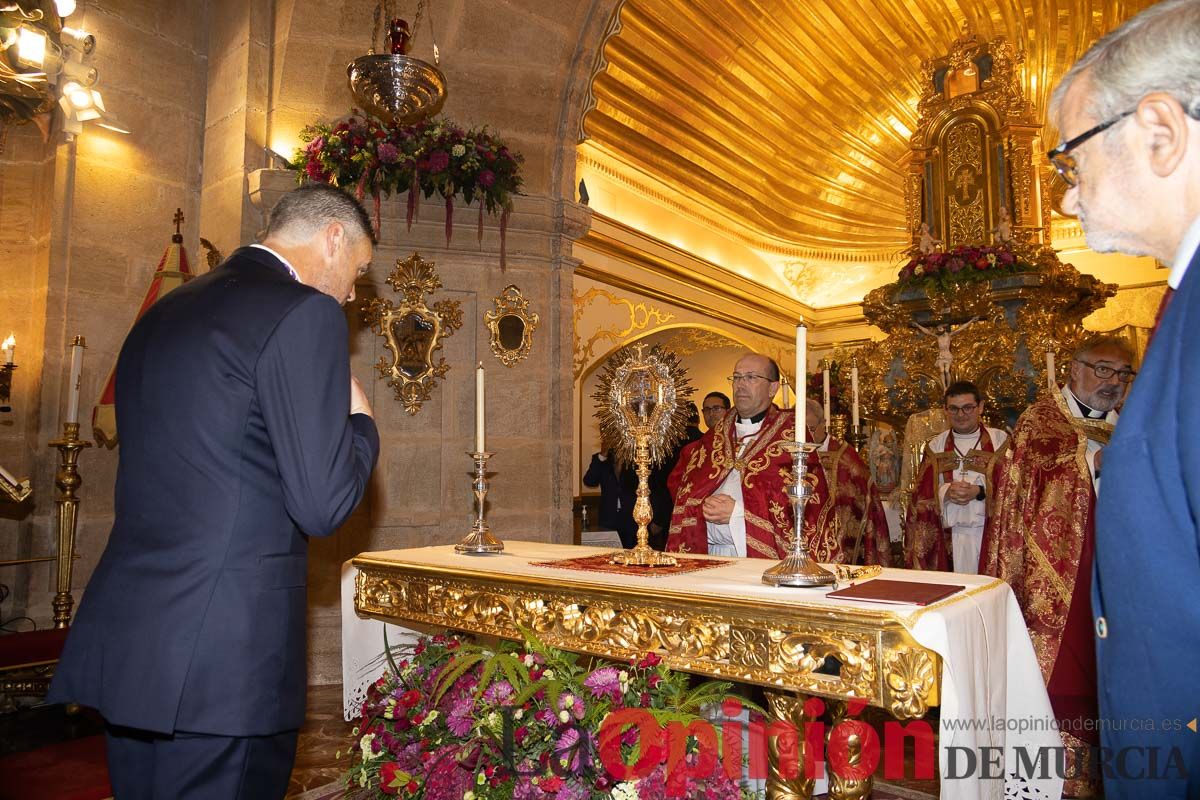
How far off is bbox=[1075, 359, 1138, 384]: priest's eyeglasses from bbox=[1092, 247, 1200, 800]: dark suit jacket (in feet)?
10.3

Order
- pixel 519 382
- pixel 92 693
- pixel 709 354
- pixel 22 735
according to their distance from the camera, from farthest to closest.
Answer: pixel 709 354 < pixel 519 382 < pixel 22 735 < pixel 92 693

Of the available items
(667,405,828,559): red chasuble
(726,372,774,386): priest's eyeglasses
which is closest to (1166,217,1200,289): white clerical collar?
(667,405,828,559): red chasuble

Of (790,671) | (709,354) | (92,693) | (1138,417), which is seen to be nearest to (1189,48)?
(1138,417)

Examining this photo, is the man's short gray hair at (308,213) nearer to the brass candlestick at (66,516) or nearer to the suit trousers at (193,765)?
the suit trousers at (193,765)

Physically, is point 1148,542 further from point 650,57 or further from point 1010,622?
point 650,57

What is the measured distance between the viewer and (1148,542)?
3.66 feet

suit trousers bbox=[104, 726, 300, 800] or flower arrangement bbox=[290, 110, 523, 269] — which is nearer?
suit trousers bbox=[104, 726, 300, 800]

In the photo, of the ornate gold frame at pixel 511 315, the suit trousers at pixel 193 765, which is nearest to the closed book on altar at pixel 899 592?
the suit trousers at pixel 193 765

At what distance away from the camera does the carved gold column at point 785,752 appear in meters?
2.51

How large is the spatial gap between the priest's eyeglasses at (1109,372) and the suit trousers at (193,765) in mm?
3774

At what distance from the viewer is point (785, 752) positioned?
251 centimetres

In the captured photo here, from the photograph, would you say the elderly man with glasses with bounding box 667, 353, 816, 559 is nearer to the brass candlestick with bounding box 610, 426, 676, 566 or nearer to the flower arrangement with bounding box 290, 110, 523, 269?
the brass candlestick with bounding box 610, 426, 676, 566

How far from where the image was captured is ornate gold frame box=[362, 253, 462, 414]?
5.29 m

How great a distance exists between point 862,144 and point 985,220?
12.7 feet
